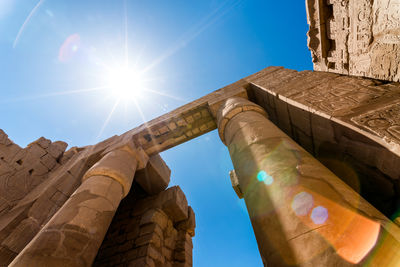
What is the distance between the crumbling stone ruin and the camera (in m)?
1.37

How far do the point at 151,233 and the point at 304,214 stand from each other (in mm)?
3744

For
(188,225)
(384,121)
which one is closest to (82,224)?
(188,225)

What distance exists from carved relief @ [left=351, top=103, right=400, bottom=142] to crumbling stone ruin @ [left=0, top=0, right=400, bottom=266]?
1 cm

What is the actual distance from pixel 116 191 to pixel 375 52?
4.10 meters

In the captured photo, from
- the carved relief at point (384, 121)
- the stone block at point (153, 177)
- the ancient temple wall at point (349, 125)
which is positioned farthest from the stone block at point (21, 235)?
the carved relief at point (384, 121)

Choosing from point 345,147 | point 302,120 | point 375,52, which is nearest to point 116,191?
point 302,120

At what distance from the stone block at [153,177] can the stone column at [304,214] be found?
3.37m

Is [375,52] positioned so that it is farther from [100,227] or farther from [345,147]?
[100,227]

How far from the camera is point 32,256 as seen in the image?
2.14 meters

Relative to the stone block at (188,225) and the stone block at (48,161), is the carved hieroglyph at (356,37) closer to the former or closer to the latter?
the stone block at (188,225)

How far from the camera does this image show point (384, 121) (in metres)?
1.62

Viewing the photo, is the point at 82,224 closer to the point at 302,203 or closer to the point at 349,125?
the point at 302,203

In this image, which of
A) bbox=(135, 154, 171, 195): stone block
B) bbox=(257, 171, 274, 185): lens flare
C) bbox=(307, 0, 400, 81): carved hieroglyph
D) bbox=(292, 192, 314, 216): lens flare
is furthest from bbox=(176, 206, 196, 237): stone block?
bbox=(307, 0, 400, 81): carved hieroglyph

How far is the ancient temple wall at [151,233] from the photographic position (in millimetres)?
4078
